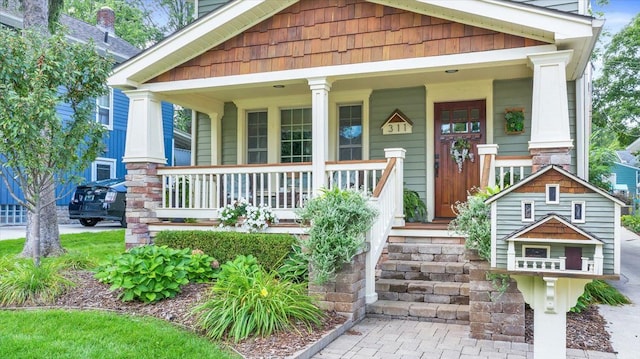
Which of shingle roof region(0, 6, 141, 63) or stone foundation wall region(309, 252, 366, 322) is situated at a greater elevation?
shingle roof region(0, 6, 141, 63)

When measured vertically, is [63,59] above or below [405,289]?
above

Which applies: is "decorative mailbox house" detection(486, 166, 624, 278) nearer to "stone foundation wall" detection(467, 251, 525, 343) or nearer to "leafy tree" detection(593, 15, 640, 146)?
"stone foundation wall" detection(467, 251, 525, 343)

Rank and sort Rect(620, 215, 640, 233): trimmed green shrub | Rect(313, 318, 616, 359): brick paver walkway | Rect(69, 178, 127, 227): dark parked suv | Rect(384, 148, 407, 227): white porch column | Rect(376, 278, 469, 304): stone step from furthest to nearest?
Rect(620, 215, 640, 233): trimmed green shrub, Rect(69, 178, 127, 227): dark parked suv, Rect(384, 148, 407, 227): white porch column, Rect(376, 278, 469, 304): stone step, Rect(313, 318, 616, 359): brick paver walkway

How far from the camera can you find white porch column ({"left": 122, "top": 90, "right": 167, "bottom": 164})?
287 inches

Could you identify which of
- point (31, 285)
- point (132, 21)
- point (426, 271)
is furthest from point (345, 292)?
point (132, 21)

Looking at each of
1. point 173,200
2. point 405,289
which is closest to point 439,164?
point 405,289

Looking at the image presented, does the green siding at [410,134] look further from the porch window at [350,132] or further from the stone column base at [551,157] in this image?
the stone column base at [551,157]

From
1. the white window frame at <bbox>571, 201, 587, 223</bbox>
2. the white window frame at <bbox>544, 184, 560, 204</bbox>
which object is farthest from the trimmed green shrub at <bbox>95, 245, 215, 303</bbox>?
the white window frame at <bbox>571, 201, 587, 223</bbox>

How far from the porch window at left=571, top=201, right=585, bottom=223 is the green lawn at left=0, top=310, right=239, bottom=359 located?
2545 millimetres

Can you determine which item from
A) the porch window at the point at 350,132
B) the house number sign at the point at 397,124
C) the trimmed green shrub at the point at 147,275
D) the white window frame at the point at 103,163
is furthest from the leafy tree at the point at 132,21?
the trimmed green shrub at the point at 147,275

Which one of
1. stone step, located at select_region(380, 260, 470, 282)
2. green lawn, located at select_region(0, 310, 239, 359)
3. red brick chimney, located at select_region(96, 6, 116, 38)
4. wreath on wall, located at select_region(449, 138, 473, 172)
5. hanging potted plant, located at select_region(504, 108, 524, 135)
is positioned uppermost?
red brick chimney, located at select_region(96, 6, 116, 38)

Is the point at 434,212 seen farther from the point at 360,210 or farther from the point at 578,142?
the point at 360,210

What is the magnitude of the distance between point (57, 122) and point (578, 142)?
7.06 meters

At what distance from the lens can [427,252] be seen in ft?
19.6
